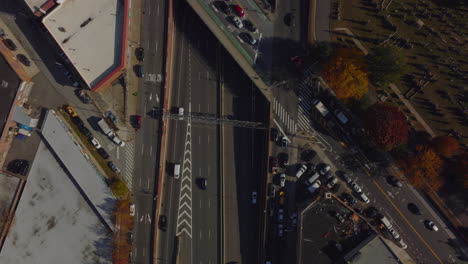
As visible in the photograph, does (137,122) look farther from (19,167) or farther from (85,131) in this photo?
(19,167)

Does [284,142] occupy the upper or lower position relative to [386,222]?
upper

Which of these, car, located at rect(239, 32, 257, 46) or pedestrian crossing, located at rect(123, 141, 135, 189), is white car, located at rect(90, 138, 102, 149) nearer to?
pedestrian crossing, located at rect(123, 141, 135, 189)

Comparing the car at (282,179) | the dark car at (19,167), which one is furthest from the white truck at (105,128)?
the car at (282,179)

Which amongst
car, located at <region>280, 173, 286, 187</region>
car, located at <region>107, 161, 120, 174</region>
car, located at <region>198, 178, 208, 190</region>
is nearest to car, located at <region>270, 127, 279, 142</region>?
car, located at <region>280, 173, 286, 187</region>

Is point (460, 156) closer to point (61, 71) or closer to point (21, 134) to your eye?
point (61, 71)

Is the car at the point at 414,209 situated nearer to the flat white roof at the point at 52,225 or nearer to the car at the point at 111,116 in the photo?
the flat white roof at the point at 52,225

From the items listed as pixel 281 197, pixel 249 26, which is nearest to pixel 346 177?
pixel 281 197

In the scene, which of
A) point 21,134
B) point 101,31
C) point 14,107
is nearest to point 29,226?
point 21,134
